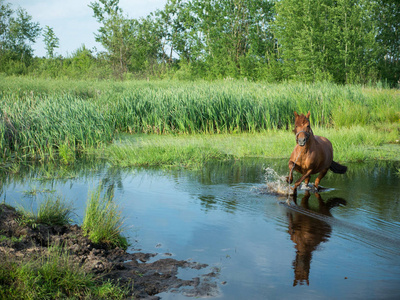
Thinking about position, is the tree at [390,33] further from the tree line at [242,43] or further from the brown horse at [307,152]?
the brown horse at [307,152]

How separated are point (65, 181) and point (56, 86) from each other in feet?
44.1

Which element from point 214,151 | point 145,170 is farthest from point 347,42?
point 145,170

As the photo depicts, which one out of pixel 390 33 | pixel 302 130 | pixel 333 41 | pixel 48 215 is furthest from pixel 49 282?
pixel 390 33

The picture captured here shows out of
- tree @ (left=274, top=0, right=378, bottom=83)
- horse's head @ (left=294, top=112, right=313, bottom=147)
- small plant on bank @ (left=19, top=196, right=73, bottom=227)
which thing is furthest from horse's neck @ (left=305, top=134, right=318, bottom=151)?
tree @ (left=274, top=0, right=378, bottom=83)

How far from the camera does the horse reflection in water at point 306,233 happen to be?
14.3ft

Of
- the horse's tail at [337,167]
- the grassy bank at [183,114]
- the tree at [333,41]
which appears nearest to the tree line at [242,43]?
the tree at [333,41]

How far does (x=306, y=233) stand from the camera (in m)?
5.46

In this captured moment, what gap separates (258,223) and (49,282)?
2.93m

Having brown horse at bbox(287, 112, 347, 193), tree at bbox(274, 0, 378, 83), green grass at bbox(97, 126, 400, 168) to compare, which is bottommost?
green grass at bbox(97, 126, 400, 168)

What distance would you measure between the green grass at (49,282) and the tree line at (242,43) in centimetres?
2615

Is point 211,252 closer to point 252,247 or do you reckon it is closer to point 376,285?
point 252,247

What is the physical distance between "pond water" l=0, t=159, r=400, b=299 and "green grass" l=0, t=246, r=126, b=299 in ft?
2.15

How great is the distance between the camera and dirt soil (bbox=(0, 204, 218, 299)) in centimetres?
394

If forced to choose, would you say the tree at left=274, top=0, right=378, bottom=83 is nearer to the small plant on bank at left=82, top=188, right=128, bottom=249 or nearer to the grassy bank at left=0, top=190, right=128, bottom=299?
the small plant on bank at left=82, top=188, right=128, bottom=249
